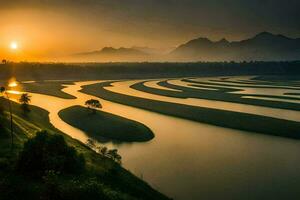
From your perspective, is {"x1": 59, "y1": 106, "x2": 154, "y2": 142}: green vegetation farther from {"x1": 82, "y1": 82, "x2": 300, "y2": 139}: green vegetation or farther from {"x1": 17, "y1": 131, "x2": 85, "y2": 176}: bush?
{"x1": 17, "y1": 131, "x2": 85, "y2": 176}: bush

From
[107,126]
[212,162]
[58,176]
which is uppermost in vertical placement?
[58,176]

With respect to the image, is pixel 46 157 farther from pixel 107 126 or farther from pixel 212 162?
pixel 107 126

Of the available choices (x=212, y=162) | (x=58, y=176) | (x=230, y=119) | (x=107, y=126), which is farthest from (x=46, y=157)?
(x=230, y=119)

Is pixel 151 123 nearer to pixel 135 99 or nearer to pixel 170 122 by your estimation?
pixel 170 122

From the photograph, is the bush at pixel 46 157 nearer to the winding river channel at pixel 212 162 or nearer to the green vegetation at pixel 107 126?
the winding river channel at pixel 212 162

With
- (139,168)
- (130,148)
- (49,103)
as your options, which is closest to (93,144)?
(130,148)

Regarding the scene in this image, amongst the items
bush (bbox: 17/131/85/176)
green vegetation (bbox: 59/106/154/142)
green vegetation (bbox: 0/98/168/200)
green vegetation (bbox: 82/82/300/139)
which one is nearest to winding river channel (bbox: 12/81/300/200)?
green vegetation (bbox: 59/106/154/142)

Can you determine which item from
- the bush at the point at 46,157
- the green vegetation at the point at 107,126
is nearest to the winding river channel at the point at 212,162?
the green vegetation at the point at 107,126
